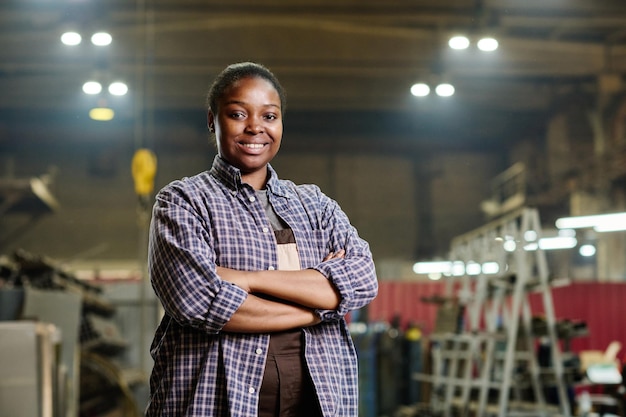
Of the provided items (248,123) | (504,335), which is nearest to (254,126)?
(248,123)

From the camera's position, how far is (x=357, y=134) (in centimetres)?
1480

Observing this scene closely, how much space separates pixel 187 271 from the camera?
1534 mm

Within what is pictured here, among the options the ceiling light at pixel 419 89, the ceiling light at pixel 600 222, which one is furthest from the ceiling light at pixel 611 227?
the ceiling light at pixel 419 89

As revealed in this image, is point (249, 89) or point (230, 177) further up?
point (249, 89)

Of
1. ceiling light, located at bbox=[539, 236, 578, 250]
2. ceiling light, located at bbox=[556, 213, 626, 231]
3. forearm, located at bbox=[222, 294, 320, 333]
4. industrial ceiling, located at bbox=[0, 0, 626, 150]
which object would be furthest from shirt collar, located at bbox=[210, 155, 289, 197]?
ceiling light, located at bbox=[539, 236, 578, 250]

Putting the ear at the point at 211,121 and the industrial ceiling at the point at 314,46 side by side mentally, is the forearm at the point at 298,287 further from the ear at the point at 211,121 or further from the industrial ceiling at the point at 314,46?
the industrial ceiling at the point at 314,46

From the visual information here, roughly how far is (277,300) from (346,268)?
0.15 metres

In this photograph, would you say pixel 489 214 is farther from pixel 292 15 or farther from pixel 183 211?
pixel 183 211

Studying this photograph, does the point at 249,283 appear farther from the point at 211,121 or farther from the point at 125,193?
the point at 125,193

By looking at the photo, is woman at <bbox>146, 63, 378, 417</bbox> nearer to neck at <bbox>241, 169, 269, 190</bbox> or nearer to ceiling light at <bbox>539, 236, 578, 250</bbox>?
neck at <bbox>241, 169, 269, 190</bbox>

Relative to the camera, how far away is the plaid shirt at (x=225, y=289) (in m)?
1.51

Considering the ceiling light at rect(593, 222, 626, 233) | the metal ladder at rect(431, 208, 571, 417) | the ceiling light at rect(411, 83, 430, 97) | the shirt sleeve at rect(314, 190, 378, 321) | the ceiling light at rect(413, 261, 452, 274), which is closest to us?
the shirt sleeve at rect(314, 190, 378, 321)

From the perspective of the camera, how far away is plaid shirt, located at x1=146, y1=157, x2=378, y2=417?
4.97ft

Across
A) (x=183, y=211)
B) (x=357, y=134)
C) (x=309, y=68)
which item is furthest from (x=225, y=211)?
(x=357, y=134)
